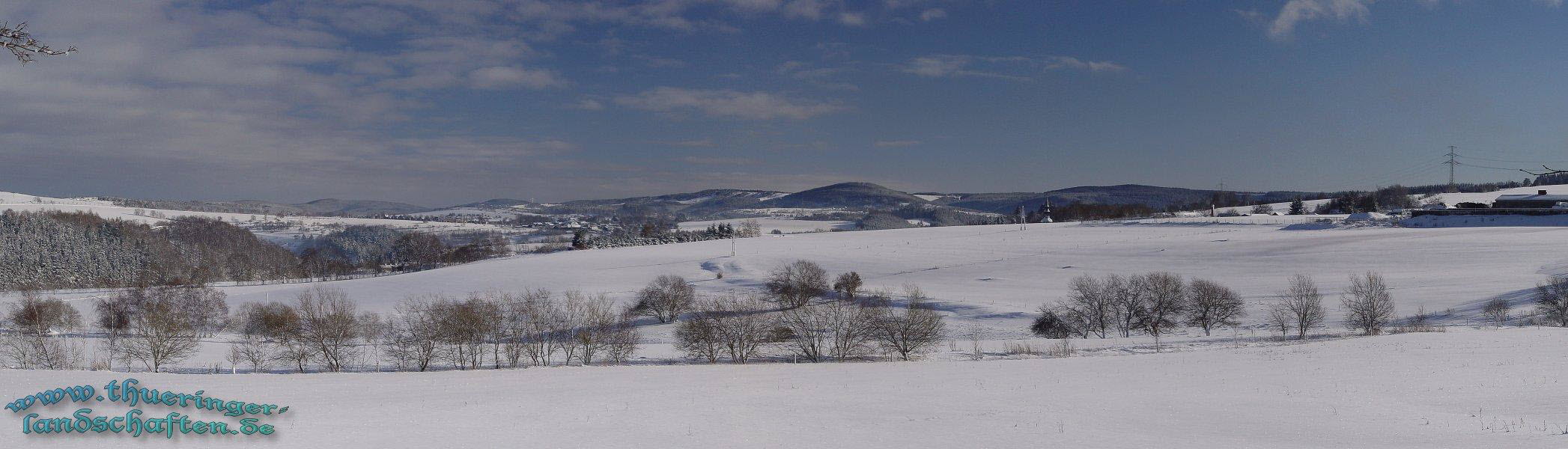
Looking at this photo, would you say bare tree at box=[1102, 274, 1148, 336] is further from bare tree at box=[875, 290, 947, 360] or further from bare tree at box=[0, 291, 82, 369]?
bare tree at box=[0, 291, 82, 369]

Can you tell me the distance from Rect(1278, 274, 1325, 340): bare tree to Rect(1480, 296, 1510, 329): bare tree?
8039 millimetres

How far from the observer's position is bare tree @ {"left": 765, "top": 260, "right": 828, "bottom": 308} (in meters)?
61.0

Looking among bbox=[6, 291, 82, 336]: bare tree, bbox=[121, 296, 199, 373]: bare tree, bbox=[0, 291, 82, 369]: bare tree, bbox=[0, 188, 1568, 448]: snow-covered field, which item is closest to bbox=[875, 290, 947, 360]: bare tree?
bbox=[0, 188, 1568, 448]: snow-covered field

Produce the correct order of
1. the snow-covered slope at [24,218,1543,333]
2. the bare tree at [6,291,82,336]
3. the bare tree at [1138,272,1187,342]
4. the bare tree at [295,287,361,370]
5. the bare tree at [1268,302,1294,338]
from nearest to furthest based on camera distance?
the bare tree at [295,287,361,370], the bare tree at [1268,302,1294,338], the bare tree at [1138,272,1187,342], the bare tree at [6,291,82,336], the snow-covered slope at [24,218,1543,333]

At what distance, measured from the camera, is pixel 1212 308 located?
5172cm

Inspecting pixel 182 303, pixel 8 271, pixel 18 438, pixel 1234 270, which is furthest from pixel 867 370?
pixel 8 271

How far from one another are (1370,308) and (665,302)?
4704 cm

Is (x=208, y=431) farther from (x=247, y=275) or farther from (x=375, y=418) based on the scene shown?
(x=247, y=275)

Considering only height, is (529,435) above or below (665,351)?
above

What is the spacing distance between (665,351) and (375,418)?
1072 inches

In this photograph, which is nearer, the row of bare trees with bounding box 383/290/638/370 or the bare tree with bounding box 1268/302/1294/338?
the row of bare trees with bounding box 383/290/638/370

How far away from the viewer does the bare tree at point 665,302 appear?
6056 cm

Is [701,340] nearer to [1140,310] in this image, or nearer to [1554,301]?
[1140,310]

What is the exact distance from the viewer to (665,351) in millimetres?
43031
